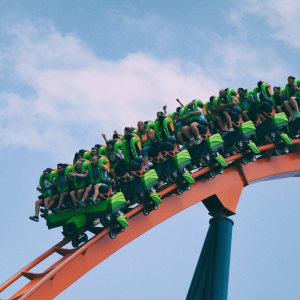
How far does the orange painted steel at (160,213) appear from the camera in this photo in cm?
662

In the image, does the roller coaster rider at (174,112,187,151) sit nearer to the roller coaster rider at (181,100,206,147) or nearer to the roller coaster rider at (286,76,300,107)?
the roller coaster rider at (181,100,206,147)

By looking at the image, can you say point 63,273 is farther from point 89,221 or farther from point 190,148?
point 190,148

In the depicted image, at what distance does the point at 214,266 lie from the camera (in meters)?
7.91

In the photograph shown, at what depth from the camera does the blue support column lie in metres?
7.75

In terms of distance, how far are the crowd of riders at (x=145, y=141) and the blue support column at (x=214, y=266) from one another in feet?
5.03

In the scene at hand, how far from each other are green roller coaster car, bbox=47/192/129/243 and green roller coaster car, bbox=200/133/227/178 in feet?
6.05

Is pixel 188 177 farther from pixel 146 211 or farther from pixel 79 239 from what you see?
pixel 79 239

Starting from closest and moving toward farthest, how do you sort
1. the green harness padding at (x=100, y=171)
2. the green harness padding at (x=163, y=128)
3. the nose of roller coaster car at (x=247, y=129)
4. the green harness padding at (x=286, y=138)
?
the green harness padding at (x=100, y=171), the green harness padding at (x=163, y=128), the nose of roller coaster car at (x=247, y=129), the green harness padding at (x=286, y=138)

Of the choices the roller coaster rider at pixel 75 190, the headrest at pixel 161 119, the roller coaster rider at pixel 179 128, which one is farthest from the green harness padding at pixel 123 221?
the roller coaster rider at pixel 179 128

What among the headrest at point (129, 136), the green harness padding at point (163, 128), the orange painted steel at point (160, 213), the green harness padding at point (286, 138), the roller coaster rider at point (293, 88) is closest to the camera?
the orange painted steel at point (160, 213)

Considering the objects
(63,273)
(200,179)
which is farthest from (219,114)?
(63,273)

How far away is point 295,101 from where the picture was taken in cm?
912

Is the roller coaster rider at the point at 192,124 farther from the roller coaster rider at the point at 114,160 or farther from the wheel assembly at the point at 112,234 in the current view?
the wheel assembly at the point at 112,234

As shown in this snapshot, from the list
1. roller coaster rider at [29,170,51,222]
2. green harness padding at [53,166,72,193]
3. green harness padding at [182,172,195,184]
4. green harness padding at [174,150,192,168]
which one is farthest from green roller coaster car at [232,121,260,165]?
roller coaster rider at [29,170,51,222]
